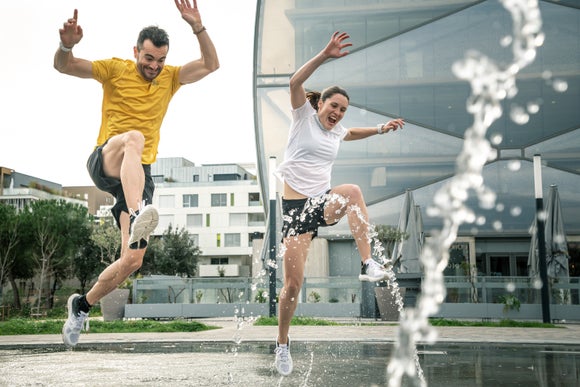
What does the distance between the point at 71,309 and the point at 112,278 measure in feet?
1.37

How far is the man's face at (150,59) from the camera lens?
4238 mm

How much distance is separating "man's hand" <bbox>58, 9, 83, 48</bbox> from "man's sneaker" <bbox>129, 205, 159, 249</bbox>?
1157 mm

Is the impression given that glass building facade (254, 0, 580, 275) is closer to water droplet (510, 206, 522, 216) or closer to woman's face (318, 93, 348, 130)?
water droplet (510, 206, 522, 216)

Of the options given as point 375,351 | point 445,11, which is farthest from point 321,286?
point 445,11

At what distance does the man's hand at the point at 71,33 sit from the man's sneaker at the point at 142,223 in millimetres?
1157

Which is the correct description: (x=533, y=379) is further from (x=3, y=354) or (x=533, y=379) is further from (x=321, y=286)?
(x=321, y=286)

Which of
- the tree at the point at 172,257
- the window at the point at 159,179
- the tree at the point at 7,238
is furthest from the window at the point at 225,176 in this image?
the tree at the point at 7,238

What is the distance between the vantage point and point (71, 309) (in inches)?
171

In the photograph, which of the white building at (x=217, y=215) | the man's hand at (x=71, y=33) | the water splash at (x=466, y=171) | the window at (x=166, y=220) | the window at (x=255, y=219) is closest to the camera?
the water splash at (x=466, y=171)

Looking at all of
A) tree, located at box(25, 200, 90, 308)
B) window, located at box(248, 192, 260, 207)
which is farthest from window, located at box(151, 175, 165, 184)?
tree, located at box(25, 200, 90, 308)

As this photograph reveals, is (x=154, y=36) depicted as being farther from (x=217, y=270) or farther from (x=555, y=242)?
(x=217, y=270)

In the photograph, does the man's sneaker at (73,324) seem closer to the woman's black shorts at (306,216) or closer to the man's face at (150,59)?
the woman's black shorts at (306,216)

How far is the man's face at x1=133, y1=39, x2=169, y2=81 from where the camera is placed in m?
4.24

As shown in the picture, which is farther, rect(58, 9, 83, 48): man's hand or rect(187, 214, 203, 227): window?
rect(187, 214, 203, 227): window
